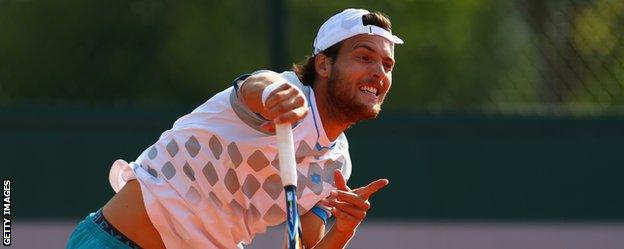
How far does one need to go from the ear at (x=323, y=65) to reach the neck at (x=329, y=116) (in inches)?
1.8

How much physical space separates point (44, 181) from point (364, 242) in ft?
6.02

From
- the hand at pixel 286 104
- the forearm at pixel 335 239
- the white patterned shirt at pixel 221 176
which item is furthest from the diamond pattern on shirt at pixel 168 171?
the hand at pixel 286 104

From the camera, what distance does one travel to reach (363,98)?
450cm

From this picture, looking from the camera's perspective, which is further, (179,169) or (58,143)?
(58,143)

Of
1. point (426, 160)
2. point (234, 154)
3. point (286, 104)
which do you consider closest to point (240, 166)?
point (234, 154)

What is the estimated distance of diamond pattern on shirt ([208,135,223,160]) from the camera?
4504 mm

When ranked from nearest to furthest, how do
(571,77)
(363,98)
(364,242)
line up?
1. (363,98)
2. (364,242)
3. (571,77)

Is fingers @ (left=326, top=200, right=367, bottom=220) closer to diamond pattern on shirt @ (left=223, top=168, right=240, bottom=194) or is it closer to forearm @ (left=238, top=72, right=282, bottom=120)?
forearm @ (left=238, top=72, right=282, bottom=120)

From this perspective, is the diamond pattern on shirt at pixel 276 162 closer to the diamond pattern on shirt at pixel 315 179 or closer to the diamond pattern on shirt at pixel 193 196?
the diamond pattern on shirt at pixel 315 179

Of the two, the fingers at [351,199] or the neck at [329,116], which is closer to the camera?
the fingers at [351,199]

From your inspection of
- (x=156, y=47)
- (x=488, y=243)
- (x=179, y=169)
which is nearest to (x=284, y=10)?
(x=156, y=47)

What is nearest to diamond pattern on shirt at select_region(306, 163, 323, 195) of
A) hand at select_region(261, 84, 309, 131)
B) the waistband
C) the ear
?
the ear

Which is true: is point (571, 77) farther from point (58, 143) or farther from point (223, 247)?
point (223, 247)

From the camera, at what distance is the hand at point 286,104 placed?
3797 mm
